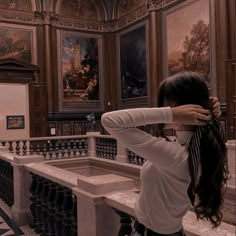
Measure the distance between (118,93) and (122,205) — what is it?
53.1ft

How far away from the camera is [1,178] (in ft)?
22.1

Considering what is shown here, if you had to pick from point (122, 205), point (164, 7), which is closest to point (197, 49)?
point (164, 7)

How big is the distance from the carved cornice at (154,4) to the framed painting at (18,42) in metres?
5.57

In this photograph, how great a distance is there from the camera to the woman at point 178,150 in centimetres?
146

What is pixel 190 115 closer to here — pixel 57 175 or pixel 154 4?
pixel 57 175

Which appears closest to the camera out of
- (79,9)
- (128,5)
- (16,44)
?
(16,44)

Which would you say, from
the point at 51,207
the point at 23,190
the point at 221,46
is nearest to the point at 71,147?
the point at 221,46

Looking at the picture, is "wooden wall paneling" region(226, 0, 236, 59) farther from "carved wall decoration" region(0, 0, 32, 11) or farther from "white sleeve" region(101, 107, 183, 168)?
"white sleeve" region(101, 107, 183, 168)

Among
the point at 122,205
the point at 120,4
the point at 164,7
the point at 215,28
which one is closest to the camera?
the point at 122,205

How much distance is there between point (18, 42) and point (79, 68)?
10.8 ft

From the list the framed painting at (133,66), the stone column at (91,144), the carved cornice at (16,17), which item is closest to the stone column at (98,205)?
the stone column at (91,144)

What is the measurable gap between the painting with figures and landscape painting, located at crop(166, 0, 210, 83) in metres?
4.76

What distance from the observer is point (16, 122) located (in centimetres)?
1531

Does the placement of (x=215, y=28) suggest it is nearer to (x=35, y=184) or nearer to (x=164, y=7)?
(x=164, y=7)
